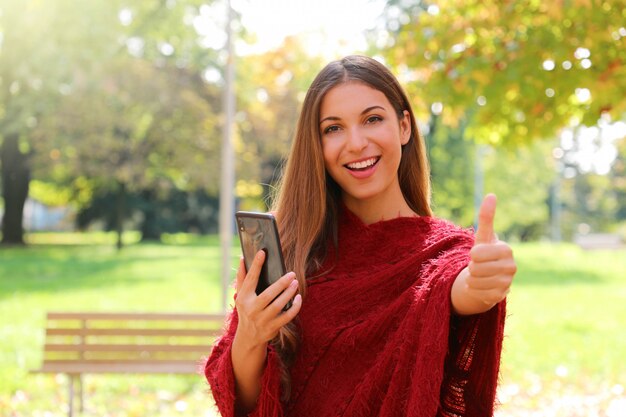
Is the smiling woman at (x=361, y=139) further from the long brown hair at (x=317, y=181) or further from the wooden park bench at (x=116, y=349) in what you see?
the wooden park bench at (x=116, y=349)

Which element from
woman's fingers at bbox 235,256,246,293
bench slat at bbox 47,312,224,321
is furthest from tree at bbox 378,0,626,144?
woman's fingers at bbox 235,256,246,293

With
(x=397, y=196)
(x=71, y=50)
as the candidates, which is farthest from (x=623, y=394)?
(x=71, y=50)

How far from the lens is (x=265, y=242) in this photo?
2002 mm

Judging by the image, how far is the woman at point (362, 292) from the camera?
6.16 ft

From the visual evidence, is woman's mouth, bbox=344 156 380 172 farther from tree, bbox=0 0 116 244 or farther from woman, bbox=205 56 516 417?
tree, bbox=0 0 116 244

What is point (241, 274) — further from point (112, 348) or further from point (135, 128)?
point (135, 128)

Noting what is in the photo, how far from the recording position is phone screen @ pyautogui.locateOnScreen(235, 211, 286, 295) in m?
1.96

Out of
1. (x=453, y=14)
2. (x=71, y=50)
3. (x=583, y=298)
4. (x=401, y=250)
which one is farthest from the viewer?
(x=71, y=50)

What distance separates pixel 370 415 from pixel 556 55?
3.83 metres

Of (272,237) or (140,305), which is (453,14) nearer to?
(272,237)

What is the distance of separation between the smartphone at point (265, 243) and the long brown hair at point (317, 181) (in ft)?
0.71

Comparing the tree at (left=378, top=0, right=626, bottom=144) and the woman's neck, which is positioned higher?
the tree at (left=378, top=0, right=626, bottom=144)

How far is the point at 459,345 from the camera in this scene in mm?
1933

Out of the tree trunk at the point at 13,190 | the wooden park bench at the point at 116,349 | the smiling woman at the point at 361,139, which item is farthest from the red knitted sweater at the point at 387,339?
the tree trunk at the point at 13,190
